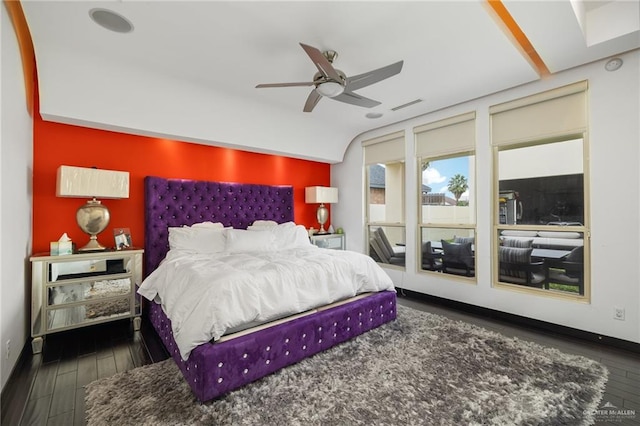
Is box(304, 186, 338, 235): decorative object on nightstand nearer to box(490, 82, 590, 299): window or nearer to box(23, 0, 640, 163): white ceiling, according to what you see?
box(23, 0, 640, 163): white ceiling

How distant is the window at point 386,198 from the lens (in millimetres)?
4711

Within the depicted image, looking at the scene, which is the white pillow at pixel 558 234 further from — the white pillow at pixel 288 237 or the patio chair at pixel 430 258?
the white pillow at pixel 288 237

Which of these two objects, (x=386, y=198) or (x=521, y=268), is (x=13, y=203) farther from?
(x=521, y=268)

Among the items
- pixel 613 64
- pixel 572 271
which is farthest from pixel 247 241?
pixel 613 64

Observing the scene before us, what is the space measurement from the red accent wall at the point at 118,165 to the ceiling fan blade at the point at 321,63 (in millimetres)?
2530

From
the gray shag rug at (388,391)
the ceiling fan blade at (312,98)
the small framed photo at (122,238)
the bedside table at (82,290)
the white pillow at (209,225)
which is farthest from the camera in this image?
the white pillow at (209,225)

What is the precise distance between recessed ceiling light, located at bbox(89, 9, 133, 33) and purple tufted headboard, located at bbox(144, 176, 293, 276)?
175 cm

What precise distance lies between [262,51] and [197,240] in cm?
230

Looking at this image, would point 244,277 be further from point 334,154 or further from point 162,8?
point 334,154

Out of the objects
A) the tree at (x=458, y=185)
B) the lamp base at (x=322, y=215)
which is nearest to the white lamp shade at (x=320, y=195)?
the lamp base at (x=322, y=215)

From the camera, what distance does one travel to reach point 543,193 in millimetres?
3240

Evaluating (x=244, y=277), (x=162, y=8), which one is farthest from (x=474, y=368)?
(x=162, y=8)

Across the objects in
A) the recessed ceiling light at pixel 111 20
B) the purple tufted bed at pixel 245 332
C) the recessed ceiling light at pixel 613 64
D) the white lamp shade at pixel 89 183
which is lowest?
the purple tufted bed at pixel 245 332

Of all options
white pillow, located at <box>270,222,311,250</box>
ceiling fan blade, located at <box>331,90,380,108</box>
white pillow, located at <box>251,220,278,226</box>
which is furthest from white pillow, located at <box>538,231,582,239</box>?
white pillow, located at <box>251,220,278,226</box>
